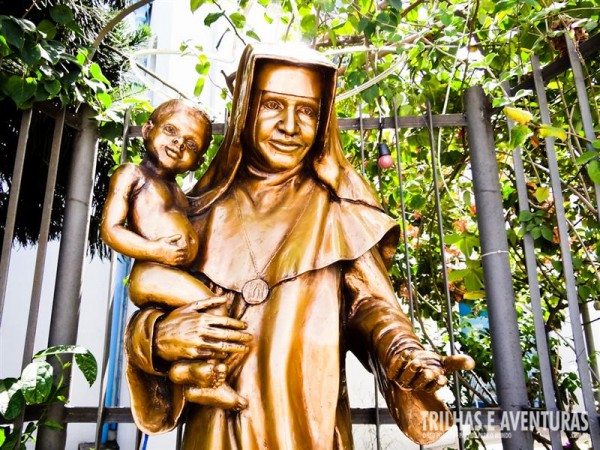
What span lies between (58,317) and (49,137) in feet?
6.61

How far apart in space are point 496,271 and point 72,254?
1.62 meters

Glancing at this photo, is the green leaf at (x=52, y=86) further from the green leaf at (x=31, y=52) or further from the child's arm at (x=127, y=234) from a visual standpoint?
the child's arm at (x=127, y=234)

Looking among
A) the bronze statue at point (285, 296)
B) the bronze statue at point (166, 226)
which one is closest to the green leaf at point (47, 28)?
the bronze statue at point (166, 226)

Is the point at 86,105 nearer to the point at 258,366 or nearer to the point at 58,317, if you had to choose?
the point at 58,317

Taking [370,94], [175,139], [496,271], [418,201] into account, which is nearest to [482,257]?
[496,271]

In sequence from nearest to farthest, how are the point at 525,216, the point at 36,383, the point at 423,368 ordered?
the point at 423,368 → the point at 36,383 → the point at 525,216

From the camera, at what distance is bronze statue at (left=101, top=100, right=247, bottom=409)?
3.82 feet

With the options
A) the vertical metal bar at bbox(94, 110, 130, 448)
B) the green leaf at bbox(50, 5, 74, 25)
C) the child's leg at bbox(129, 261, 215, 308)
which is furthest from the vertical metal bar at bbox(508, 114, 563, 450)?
the green leaf at bbox(50, 5, 74, 25)

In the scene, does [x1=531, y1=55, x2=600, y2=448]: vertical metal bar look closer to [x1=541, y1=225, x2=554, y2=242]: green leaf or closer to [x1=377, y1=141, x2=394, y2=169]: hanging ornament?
[x1=541, y1=225, x2=554, y2=242]: green leaf

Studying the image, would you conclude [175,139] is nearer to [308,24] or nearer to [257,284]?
[257,284]

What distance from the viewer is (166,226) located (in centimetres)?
133

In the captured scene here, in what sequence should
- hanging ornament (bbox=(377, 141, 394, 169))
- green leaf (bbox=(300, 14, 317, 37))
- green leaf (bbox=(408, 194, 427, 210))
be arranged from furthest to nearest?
1. green leaf (bbox=(408, 194, 427, 210))
2. green leaf (bbox=(300, 14, 317, 37))
3. hanging ornament (bbox=(377, 141, 394, 169))

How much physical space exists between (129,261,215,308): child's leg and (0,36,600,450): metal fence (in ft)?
2.33

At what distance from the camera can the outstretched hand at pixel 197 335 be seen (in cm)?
115
